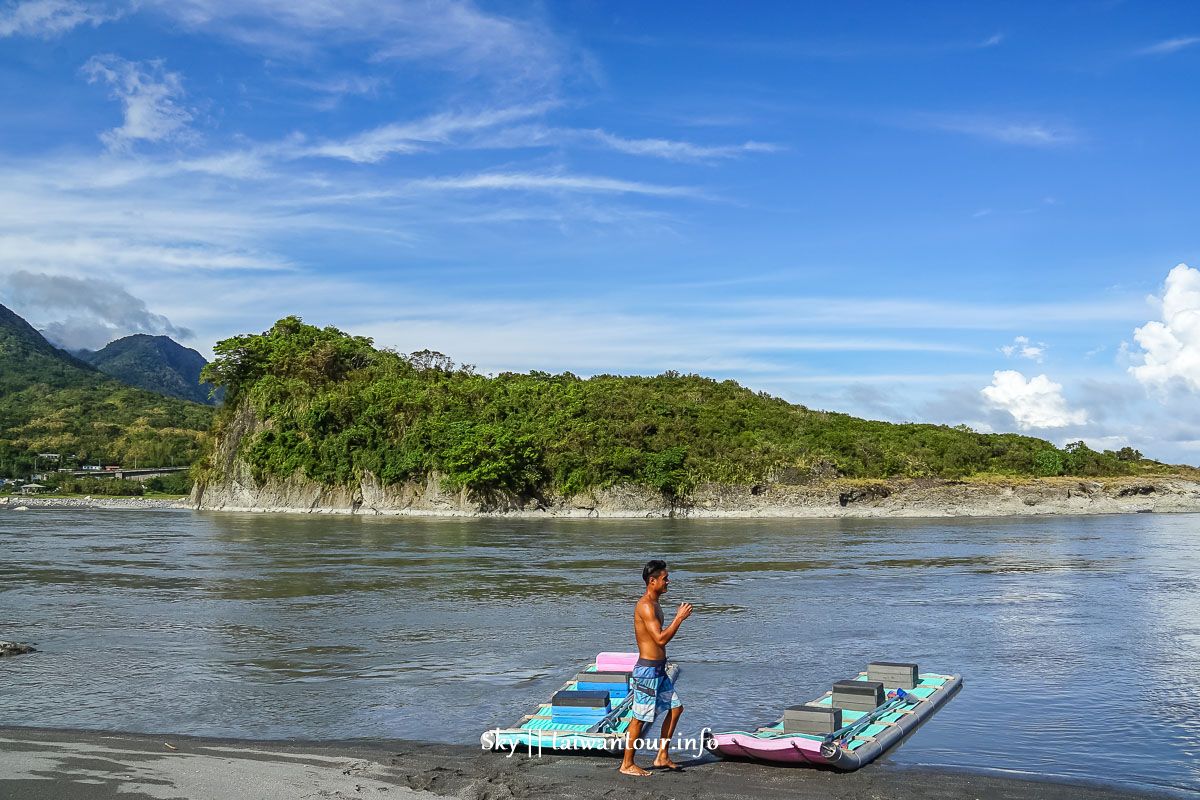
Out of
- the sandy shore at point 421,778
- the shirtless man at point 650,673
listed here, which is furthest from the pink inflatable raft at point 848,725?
the shirtless man at point 650,673

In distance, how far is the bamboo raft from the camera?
9500mm

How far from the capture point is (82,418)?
155m

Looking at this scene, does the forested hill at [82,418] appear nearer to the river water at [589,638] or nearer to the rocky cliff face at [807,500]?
the rocky cliff face at [807,500]

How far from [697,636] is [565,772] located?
29.8 feet

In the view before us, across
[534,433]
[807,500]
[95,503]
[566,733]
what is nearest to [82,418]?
[95,503]

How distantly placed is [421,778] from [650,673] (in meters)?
2.33

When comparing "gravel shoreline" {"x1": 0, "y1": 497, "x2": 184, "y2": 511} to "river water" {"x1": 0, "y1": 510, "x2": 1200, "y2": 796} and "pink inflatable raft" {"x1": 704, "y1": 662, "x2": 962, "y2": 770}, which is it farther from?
"pink inflatable raft" {"x1": 704, "y1": 662, "x2": 962, "y2": 770}

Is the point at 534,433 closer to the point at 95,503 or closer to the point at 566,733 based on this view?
the point at 95,503

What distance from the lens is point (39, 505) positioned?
94562mm

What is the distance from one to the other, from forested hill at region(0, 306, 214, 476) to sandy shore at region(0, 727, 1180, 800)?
141 m

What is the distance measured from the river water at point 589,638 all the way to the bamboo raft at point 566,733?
34.0 inches

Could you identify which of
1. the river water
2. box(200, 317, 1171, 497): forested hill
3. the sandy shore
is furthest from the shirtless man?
box(200, 317, 1171, 497): forested hill

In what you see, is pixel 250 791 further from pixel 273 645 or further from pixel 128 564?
pixel 128 564

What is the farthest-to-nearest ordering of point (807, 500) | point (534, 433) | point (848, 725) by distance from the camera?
point (534, 433) < point (807, 500) < point (848, 725)
